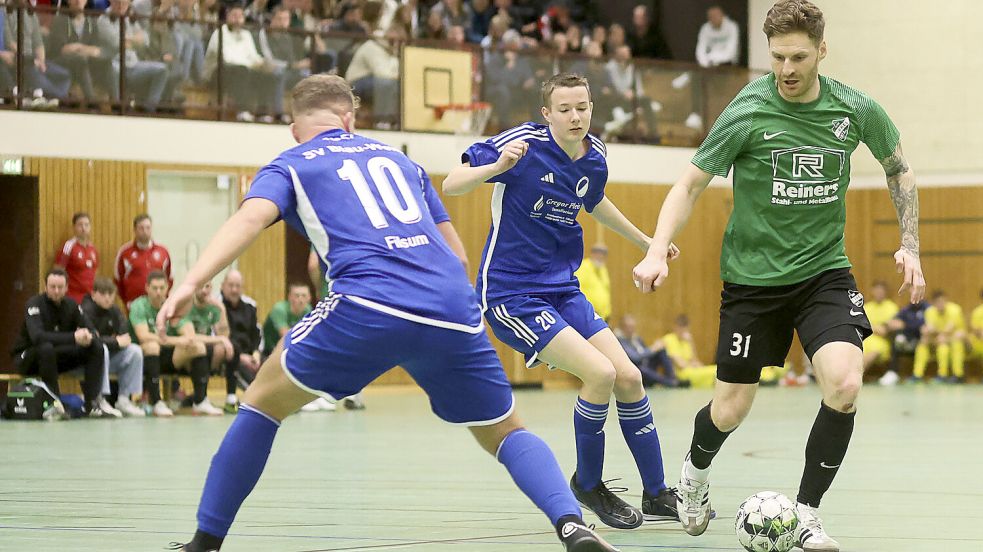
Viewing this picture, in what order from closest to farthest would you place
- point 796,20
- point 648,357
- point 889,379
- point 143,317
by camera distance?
point 796,20 < point 143,317 < point 648,357 < point 889,379

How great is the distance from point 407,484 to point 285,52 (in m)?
12.1

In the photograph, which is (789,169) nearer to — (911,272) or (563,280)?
(911,272)

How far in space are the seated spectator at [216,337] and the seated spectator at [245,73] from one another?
3943 mm

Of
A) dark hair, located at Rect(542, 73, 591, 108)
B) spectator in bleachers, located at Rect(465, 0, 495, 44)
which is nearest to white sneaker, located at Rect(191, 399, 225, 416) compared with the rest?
spectator in bleachers, located at Rect(465, 0, 495, 44)

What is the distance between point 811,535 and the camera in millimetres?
5676

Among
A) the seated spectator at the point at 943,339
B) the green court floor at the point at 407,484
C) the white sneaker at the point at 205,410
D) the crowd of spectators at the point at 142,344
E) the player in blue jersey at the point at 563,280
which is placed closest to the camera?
the green court floor at the point at 407,484

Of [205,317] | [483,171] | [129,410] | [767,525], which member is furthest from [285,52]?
[767,525]

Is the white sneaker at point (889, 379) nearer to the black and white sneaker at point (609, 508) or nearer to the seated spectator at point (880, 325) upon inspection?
the seated spectator at point (880, 325)

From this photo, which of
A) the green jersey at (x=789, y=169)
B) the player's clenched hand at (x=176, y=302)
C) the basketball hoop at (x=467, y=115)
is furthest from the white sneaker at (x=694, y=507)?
the basketball hoop at (x=467, y=115)

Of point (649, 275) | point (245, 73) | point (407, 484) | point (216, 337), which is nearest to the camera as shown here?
point (649, 275)

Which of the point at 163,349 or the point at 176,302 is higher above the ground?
the point at 176,302

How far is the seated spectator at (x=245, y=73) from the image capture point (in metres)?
19.3

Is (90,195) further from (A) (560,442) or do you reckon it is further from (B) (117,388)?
(A) (560,442)

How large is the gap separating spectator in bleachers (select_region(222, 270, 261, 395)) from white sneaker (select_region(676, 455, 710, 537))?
1094cm
